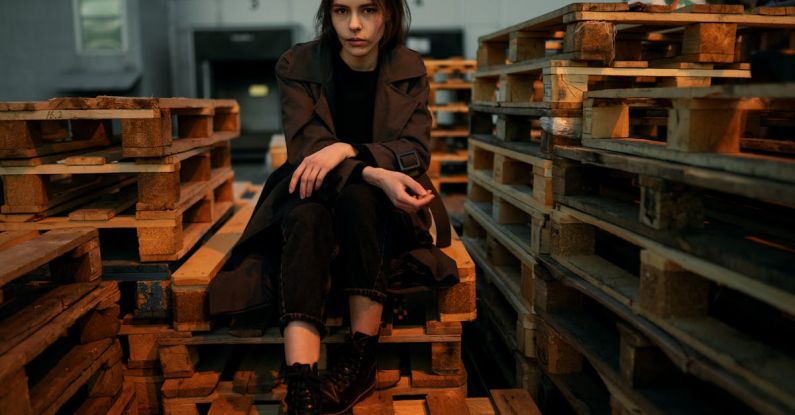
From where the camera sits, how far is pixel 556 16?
9.61 ft

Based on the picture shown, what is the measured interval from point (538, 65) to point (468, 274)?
1.06 m

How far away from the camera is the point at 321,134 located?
2863 mm

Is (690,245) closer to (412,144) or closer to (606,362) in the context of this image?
(606,362)

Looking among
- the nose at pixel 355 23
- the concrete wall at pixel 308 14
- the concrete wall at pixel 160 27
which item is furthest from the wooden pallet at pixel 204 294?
the concrete wall at pixel 308 14

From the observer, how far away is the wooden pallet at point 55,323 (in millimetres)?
2129

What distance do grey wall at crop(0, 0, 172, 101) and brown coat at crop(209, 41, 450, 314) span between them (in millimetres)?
6641

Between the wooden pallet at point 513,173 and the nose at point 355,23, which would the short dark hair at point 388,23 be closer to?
the nose at point 355,23

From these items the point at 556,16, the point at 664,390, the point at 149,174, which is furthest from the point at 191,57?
the point at 664,390

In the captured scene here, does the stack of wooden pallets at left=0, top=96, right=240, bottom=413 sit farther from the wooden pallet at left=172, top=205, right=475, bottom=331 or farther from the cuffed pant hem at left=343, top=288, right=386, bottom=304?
the cuffed pant hem at left=343, top=288, right=386, bottom=304

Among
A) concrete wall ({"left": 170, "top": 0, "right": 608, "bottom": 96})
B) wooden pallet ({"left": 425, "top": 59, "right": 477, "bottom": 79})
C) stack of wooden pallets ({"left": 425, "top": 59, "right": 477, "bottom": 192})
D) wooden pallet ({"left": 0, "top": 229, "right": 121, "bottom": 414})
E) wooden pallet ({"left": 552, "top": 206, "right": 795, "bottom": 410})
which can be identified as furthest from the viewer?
concrete wall ({"left": 170, "top": 0, "right": 608, "bottom": 96})

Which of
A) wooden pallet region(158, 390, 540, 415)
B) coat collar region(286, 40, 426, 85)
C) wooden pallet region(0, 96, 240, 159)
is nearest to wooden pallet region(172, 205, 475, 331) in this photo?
wooden pallet region(158, 390, 540, 415)

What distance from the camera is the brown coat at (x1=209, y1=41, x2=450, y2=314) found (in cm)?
271

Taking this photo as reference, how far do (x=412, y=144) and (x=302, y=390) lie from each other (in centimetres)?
119

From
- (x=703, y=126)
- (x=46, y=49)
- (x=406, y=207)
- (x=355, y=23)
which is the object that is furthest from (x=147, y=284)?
(x=46, y=49)
